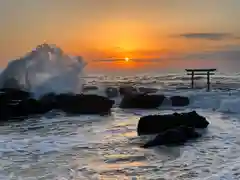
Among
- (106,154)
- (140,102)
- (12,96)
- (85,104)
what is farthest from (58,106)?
(106,154)

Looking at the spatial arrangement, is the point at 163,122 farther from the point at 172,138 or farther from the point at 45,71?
the point at 45,71

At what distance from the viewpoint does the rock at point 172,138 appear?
1015cm

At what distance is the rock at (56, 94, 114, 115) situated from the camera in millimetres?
17797

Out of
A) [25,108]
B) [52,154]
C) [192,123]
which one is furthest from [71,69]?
[52,154]

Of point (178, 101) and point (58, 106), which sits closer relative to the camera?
point (58, 106)

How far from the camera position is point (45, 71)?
87.6 feet

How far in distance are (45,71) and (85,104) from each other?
968 cm

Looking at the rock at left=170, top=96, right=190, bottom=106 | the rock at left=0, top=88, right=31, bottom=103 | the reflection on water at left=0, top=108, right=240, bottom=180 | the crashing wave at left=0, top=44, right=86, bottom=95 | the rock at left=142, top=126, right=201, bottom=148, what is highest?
the crashing wave at left=0, top=44, right=86, bottom=95

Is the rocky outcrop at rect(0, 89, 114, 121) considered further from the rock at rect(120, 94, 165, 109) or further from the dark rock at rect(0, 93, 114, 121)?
the rock at rect(120, 94, 165, 109)

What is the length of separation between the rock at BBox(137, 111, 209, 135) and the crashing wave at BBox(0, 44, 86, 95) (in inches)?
536

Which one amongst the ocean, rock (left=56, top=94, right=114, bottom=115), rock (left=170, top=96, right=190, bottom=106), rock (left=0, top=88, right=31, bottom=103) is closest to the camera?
the ocean

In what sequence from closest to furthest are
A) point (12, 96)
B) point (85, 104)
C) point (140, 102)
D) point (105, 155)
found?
point (105, 155)
point (85, 104)
point (12, 96)
point (140, 102)

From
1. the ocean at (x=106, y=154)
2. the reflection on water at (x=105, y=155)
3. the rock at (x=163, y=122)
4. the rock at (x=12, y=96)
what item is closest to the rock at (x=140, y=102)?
the rock at (x=12, y=96)

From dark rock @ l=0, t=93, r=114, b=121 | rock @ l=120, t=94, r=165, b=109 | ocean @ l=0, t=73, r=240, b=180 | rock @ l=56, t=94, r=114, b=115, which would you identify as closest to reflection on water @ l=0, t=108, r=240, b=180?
ocean @ l=0, t=73, r=240, b=180
